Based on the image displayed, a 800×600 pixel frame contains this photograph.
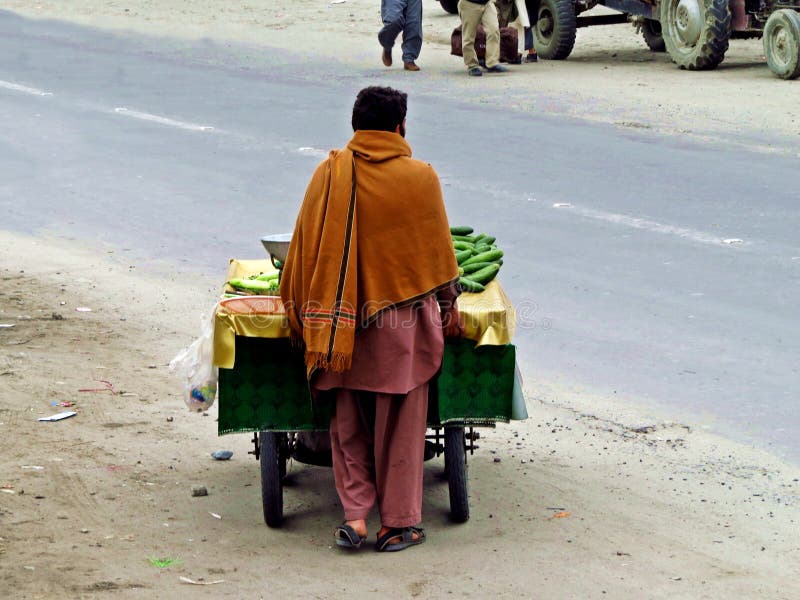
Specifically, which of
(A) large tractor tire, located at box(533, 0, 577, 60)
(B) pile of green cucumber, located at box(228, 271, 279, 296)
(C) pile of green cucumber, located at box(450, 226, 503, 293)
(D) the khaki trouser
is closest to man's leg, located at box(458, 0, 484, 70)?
(D) the khaki trouser

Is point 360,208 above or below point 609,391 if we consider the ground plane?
above

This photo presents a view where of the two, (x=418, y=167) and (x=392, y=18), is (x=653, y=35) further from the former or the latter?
(x=418, y=167)

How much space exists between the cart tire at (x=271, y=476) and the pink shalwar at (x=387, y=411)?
22 cm

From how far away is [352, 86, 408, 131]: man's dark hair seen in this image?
498 centimetres

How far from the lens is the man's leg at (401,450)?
5152 mm

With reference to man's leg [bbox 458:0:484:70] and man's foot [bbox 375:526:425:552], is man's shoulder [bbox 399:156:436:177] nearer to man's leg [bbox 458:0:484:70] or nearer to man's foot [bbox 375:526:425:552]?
man's foot [bbox 375:526:425:552]

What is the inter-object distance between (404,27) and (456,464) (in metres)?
15.0

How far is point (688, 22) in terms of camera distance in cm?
1870

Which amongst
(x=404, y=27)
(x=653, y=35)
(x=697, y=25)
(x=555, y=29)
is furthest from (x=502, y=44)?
(x=697, y=25)

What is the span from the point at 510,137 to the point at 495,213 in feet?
11.4

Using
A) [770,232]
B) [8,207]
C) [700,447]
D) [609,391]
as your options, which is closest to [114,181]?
[8,207]

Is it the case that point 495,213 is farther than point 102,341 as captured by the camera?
Yes

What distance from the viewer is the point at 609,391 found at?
6980mm

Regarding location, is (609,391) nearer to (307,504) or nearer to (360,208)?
(307,504)
